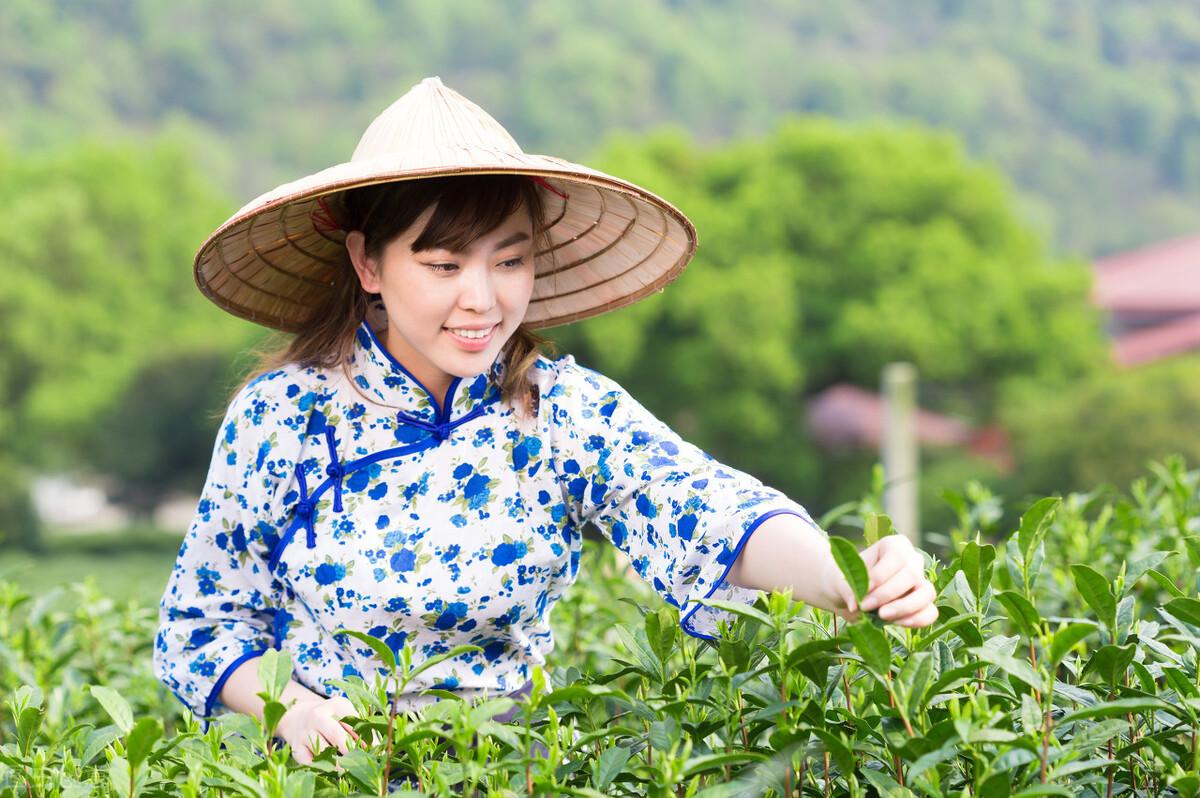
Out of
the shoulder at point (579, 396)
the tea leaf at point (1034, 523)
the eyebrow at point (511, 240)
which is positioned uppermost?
the eyebrow at point (511, 240)

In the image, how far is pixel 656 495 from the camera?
60.1 inches

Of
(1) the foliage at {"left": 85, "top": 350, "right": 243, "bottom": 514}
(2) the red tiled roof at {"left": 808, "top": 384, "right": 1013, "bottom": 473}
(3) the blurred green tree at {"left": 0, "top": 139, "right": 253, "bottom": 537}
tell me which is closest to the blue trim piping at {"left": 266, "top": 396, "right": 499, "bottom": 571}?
(2) the red tiled roof at {"left": 808, "top": 384, "right": 1013, "bottom": 473}

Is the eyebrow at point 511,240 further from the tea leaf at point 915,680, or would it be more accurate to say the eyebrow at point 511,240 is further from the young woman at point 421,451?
the tea leaf at point 915,680

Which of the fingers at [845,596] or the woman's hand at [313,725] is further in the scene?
the woman's hand at [313,725]

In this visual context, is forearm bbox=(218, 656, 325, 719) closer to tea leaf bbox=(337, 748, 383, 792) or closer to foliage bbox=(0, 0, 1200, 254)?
tea leaf bbox=(337, 748, 383, 792)

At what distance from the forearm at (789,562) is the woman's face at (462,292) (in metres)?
0.40

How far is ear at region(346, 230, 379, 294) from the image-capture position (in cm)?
170

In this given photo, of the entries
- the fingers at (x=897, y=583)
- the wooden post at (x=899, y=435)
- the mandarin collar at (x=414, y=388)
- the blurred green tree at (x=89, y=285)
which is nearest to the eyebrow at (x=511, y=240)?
→ the mandarin collar at (x=414, y=388)

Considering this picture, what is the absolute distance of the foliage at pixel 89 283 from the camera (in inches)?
1128

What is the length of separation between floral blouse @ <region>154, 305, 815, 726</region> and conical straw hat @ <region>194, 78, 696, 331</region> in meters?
0.15

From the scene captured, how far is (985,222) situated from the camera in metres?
26.7

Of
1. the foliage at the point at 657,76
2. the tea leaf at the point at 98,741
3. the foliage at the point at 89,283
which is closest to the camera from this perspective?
the tea leaf at the point at 98,741

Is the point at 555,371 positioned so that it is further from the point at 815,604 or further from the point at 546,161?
the point at 815,604

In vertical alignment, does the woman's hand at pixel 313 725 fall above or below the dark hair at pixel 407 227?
below
